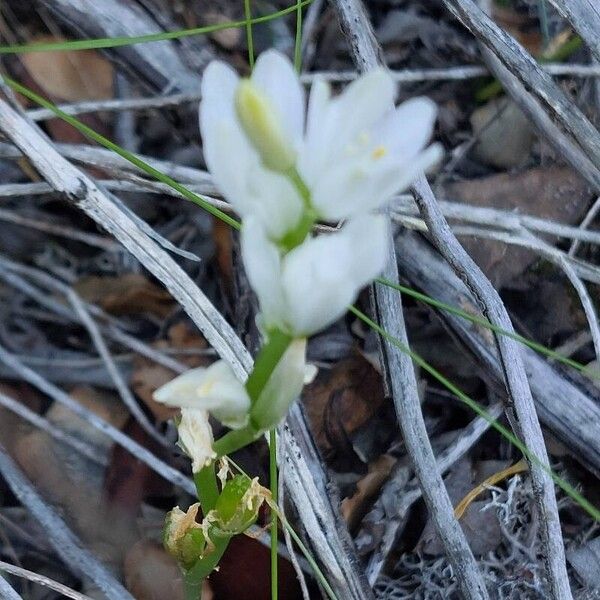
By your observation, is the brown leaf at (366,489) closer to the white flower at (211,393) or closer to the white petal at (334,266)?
the white flower at (211,393)

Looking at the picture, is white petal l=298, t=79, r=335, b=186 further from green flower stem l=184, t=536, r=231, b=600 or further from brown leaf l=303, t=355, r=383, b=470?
brown leaf l=303, t=355, r=383, b=470

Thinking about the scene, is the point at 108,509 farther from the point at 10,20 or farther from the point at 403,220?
the point at 10,20

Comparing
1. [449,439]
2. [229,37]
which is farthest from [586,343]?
[229,37]

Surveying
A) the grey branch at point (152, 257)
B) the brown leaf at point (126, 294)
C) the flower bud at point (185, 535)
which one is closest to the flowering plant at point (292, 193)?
the flower bud at point (185, 535)

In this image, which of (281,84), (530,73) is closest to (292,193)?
(281,84)

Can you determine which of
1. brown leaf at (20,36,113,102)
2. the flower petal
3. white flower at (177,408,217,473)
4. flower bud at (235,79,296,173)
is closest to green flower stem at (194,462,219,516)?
white flower at (177,408,217,473)

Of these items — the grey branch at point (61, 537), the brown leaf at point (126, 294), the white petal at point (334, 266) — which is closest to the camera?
the white petal at point (334, 266)
